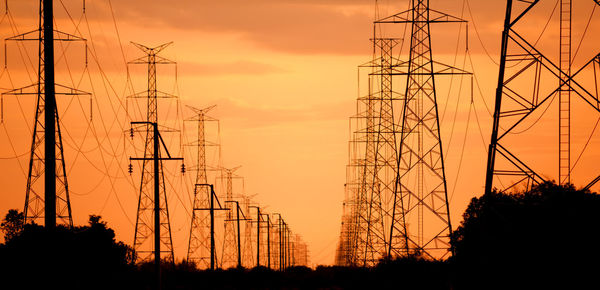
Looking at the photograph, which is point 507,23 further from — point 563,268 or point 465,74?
point 465,74

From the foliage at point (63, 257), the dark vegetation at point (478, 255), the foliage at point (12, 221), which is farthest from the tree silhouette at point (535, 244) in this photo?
the foliage at point (12, 221)

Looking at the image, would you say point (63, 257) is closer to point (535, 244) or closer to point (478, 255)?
point (478, 255)

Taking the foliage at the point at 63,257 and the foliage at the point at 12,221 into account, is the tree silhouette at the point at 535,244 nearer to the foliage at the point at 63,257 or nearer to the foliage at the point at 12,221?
the foliage at the point at 63,257

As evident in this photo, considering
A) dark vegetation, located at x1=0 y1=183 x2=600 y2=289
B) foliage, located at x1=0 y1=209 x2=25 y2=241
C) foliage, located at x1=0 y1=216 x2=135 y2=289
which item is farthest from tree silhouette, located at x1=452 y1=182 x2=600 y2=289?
foliage, located at x1=0 y1=209 x2=25 y2=241

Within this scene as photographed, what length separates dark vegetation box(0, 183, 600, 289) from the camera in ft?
133

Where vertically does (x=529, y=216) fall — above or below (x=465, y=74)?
below

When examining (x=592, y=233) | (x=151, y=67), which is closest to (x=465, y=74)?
(x=592, y=233)

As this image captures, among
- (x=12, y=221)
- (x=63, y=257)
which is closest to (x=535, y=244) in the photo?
(x=63, y=257)

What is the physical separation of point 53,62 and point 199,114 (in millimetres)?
61596

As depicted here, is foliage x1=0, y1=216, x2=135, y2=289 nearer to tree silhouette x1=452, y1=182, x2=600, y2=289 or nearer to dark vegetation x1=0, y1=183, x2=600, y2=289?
dark vegetation x1=0, y1=183, x2=600, y2=289

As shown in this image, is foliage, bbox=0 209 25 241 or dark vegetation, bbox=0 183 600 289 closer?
dark vegetation, bbox=0 183 600 289

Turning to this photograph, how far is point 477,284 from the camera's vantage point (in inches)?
1799

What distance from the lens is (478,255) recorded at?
46.4 metres

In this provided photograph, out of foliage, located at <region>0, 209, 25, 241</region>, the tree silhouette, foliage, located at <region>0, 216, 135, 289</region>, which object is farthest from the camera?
foliage, located at <region>0, 209, 25, 241</region>
